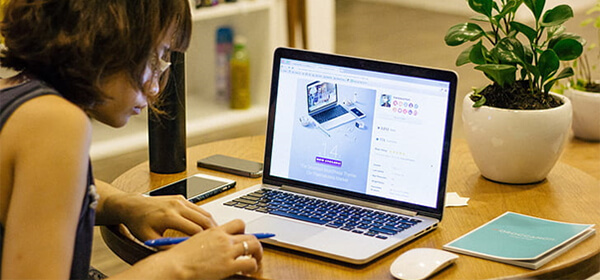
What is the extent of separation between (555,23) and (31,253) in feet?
3.30

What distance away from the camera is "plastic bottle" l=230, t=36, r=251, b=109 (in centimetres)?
335

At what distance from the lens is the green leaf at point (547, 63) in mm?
1434

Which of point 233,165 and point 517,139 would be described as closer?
point 517,139

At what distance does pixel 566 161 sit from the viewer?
5.91ft

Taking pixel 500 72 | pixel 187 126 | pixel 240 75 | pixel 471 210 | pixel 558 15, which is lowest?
pixel 187 126

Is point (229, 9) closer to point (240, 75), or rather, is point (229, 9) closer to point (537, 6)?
point (240, 75)

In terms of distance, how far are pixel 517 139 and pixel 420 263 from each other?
17.6 inches

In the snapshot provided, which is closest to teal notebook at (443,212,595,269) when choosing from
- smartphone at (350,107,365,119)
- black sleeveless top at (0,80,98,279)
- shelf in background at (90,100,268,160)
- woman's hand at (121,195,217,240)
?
smartphone at (350,107,365,119)

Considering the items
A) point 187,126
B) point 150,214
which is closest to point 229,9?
point 187,126

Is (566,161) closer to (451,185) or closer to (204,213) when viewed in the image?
(451,185)

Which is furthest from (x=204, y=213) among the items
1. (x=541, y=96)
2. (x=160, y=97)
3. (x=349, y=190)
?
(x=541, y=96)

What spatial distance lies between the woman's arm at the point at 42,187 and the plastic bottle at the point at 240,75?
237 centimetres

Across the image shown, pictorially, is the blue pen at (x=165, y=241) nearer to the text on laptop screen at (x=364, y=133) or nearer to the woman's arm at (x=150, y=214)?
the woman's arm at (x=150, y=214)

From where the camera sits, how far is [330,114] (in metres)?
1.36
